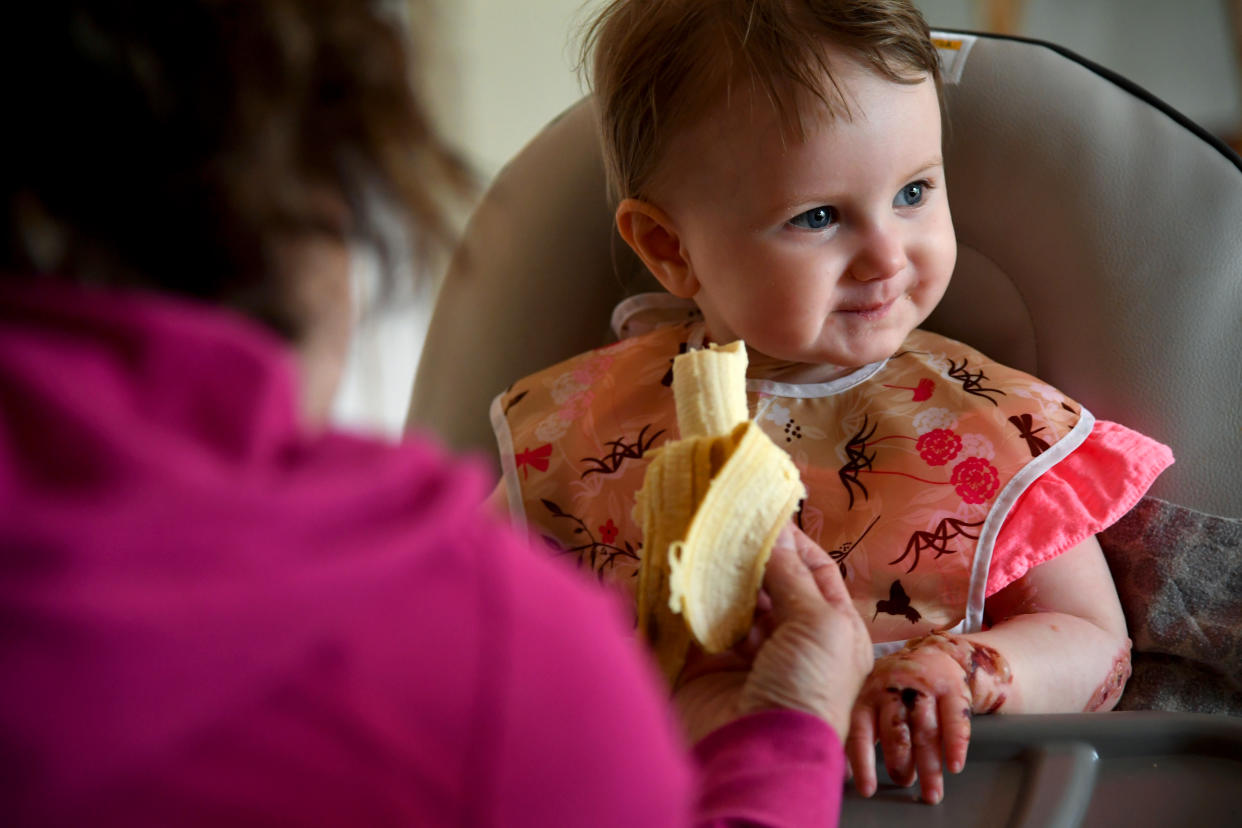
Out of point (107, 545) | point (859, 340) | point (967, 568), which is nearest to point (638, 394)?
point (859, 340)

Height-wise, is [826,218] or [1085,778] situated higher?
[826,218]

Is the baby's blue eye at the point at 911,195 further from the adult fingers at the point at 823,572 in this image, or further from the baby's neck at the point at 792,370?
the adult fingers at the point at 823,572

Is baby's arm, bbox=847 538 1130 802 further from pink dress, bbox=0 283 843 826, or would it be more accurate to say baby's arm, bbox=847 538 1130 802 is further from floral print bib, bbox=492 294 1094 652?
pink dress, bbox=0 283 843 826

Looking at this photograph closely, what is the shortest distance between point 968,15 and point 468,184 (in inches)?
108

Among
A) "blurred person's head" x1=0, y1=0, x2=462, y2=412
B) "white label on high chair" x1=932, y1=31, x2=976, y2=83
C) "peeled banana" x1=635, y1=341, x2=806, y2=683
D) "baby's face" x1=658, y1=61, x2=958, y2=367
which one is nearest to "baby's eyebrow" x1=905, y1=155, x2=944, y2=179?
"baby's face" x1=658, y1=61, x2=958, y2=367

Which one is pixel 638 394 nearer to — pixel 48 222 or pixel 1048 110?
pixel 1048 110

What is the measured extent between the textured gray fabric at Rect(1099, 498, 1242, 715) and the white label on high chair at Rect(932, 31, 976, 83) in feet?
1.14

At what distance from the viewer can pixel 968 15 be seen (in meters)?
2.82

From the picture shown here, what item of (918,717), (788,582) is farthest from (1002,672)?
(788,582)

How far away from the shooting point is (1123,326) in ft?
2.68

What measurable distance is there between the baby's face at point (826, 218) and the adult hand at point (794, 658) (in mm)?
227

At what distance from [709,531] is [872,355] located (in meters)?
0.32

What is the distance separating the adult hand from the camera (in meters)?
0.52

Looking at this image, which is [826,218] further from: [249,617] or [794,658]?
[249,617]
